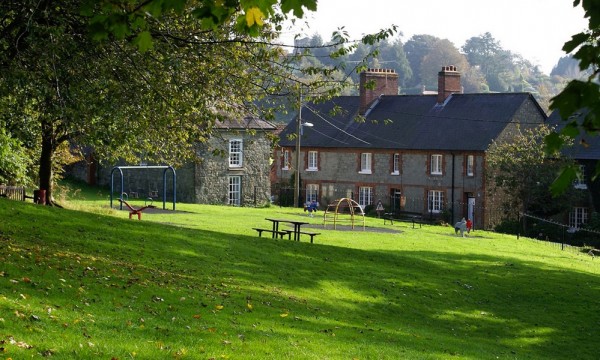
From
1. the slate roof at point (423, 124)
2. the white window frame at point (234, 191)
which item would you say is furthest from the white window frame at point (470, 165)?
the white window frame at point (234, 191)

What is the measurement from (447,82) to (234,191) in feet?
60.9

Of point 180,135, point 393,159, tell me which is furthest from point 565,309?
point 393,159

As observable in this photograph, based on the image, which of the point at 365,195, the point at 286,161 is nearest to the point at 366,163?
the point at 365,195

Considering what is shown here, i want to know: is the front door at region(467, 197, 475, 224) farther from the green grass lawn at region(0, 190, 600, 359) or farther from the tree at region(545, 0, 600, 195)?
the tree at region(545, 0, 600, 195)

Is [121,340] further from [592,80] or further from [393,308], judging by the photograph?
[393,308]

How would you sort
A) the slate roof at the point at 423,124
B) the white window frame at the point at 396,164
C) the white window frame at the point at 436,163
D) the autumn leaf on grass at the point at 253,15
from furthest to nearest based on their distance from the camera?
1. the white window frame at the point at 396,164
2. the white window frame at the point at 436,163
3. the slate roof at the point at 423,124
4. the autumn leaf on grass at the point at 253,15

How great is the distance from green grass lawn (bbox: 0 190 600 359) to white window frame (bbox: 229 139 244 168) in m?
26.5

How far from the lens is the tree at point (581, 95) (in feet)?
16.8

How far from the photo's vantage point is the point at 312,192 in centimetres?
6931

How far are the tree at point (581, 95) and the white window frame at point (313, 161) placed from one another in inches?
2516

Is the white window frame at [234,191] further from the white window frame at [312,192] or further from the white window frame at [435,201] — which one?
the white window frame at [435,201]

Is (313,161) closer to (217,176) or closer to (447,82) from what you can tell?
(447,82)

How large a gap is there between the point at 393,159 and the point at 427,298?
4397 centimetres

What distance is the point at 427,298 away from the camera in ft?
70.5
